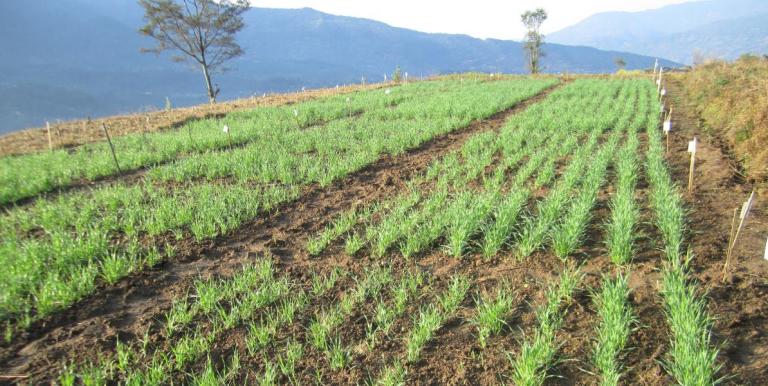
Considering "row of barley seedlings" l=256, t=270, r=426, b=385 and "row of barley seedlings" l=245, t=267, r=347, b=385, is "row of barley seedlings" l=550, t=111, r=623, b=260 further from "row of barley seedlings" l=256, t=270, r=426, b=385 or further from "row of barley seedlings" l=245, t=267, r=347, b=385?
"row of barley seedlings" l=245, t=267, r=347, b=385

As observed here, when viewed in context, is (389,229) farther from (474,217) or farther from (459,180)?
(459,180)

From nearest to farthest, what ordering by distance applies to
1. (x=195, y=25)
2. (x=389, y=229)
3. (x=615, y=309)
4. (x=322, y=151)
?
(x=615, y=309), (x=389, y=229), (x=322, y=151), (x=195, y=25)

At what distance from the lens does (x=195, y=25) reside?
30.1m

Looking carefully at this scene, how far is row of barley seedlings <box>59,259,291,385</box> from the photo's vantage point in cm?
255

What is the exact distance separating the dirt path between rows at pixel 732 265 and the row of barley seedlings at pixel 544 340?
911 millimetres

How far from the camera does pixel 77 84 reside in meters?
137

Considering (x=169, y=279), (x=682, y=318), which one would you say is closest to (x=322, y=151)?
(x=169, y=279)

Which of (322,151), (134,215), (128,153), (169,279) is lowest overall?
(169,279)

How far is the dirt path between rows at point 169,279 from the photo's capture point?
2.83m

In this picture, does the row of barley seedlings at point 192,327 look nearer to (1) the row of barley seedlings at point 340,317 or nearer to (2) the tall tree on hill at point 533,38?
(1) the row of barley seedlings at point 340,317

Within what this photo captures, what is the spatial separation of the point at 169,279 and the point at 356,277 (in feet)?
5.71

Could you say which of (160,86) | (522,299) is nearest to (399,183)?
(522,299)

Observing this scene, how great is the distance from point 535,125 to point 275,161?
6.70 metres

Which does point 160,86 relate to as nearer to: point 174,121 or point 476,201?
point 174,121
